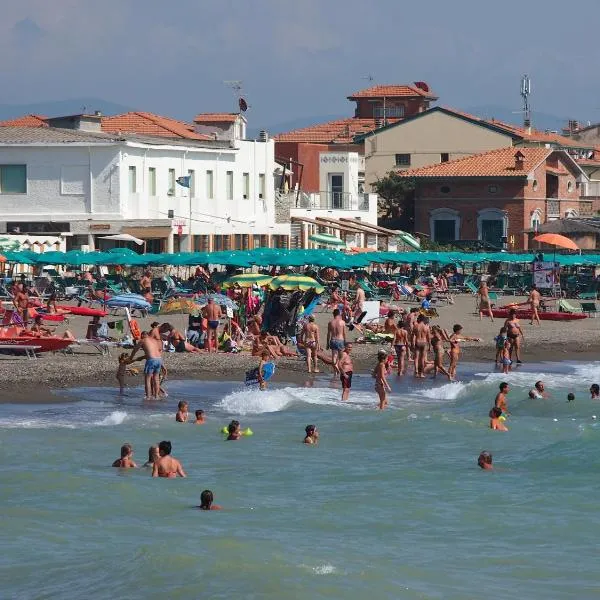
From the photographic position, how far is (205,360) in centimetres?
3036

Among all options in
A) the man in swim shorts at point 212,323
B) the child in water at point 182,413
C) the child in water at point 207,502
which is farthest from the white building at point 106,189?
the child in water at point 207,502

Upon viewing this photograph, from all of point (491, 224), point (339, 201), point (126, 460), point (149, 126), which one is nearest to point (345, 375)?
point (126, 460)

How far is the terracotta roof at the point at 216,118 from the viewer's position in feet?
217

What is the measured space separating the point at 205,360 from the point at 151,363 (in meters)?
→ 4.29

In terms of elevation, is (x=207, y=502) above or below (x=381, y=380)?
below

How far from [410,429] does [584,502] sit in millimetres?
5177

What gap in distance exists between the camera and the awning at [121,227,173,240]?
2098 inches

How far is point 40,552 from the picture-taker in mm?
16719

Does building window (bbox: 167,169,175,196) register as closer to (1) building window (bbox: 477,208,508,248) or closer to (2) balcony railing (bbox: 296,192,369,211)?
(2) balcony railing (bbox: 296,192,369,211)

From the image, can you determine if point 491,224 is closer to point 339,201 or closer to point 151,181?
point 339,201

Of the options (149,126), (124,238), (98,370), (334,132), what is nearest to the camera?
(98,370)

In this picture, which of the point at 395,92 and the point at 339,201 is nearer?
the point at 339,201

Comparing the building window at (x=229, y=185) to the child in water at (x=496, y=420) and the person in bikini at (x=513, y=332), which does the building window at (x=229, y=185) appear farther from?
the child in water at (x=496, y=420)

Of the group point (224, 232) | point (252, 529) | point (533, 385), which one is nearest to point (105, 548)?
point (252, 529)
